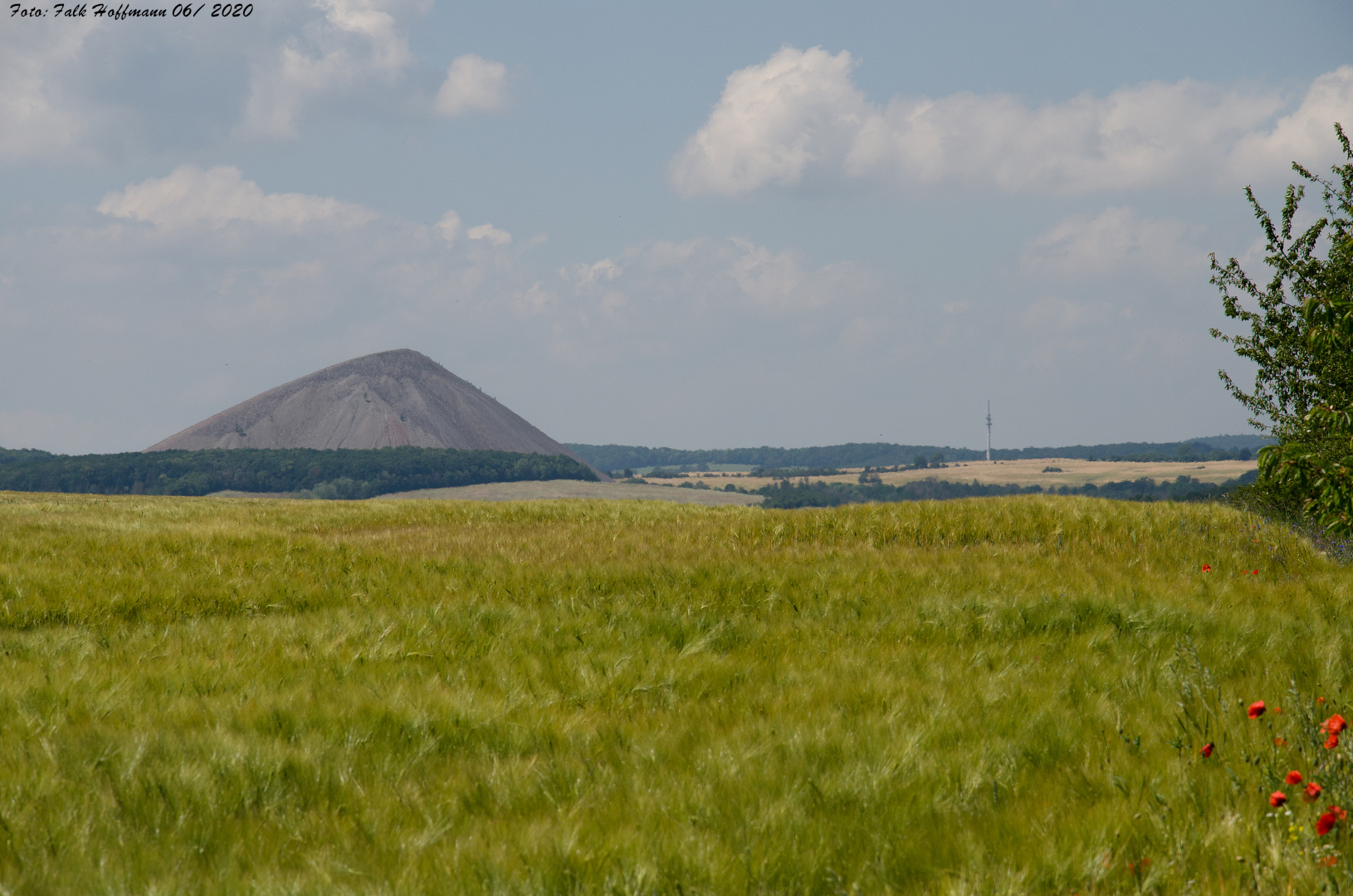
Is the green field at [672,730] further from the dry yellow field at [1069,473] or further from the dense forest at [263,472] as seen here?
the dense forest at [263,472]

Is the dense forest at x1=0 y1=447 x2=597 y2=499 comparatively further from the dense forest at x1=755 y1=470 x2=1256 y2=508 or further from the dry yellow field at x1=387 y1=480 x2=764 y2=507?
the dense forest at x1=755 y1=470 x2=1256 y2=508

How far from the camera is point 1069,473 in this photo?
138 metres

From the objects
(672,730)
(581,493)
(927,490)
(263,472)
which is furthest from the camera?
(263,472)

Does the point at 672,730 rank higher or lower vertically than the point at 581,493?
higher

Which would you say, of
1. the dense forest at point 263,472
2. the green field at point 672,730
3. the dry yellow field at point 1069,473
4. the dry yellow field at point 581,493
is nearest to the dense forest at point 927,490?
the dry yellow field at point 1069,473

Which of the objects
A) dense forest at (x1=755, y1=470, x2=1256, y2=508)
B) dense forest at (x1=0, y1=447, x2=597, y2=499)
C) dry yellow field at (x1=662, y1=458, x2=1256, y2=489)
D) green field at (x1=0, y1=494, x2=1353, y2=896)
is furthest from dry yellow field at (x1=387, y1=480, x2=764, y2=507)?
green field at (x1=0, y1=494, x2=1353, y2=896)

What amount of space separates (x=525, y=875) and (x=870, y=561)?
24.8ft

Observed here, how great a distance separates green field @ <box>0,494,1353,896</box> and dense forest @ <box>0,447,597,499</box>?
6607 inches

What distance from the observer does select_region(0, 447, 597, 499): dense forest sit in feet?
556

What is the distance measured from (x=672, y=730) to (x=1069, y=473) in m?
151

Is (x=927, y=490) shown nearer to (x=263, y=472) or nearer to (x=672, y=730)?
(x=672, y=730)

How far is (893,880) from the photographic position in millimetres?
2844

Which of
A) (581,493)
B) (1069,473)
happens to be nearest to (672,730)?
(581,493)

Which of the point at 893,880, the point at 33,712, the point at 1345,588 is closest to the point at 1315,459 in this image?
the point at 1345,588
